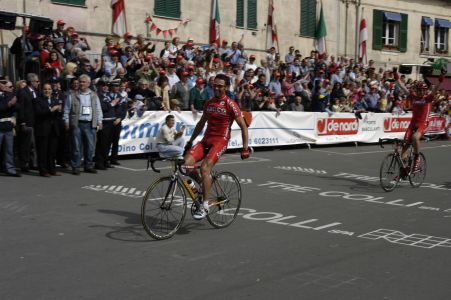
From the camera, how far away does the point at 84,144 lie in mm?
13453

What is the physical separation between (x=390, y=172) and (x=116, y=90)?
250 inches

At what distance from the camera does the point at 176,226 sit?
Answer: 7.96m

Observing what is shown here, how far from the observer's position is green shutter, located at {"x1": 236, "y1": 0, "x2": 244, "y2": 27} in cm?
2681

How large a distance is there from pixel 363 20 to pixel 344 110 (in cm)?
1276

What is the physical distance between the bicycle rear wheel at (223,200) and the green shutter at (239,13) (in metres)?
18.8

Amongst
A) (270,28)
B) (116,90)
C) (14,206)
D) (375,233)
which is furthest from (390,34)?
(14,206)

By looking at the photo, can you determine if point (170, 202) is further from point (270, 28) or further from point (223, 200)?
point (270, 28)

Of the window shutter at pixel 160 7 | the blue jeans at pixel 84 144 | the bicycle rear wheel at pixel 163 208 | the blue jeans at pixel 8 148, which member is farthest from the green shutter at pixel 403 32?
the bicycle rear wheel at pixel 163 208

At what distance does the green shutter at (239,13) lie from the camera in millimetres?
26812

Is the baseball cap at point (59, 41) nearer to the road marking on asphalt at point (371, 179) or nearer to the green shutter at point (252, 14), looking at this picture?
the road marking on asphalt at point (371, 179)

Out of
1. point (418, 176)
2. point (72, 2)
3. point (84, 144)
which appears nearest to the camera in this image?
point (418, 176)

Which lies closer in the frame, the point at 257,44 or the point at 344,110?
the point at 344,110

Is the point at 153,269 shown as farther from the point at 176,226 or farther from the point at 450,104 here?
the point at 450,104

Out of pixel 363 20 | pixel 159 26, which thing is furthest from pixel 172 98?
pixel 363 20
